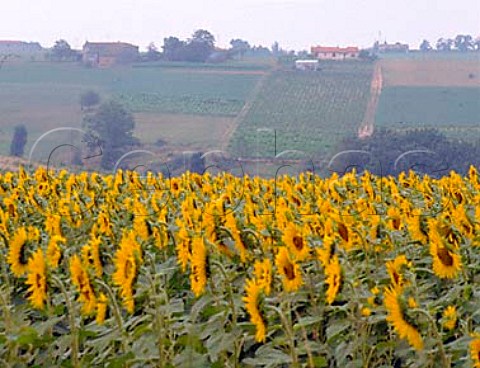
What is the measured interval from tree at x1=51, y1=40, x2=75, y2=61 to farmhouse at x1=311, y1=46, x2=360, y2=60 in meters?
3.00

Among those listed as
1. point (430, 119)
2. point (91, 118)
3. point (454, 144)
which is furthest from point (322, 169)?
point (430, 119)

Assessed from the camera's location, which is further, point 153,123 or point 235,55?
point 235,55

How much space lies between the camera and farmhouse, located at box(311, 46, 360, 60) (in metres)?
10.8

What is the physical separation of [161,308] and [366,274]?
65 centimetres

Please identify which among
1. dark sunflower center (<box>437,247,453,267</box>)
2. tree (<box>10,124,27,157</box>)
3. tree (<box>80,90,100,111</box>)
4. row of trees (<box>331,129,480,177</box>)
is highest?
dark sunflower center (<box>437,247,453,267</box>)

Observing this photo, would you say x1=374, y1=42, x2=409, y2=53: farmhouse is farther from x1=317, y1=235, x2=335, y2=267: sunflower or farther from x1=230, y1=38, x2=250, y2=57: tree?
x1=317, y1=235, x2=335, y2=267: sunflower

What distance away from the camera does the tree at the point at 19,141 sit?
7723 mm

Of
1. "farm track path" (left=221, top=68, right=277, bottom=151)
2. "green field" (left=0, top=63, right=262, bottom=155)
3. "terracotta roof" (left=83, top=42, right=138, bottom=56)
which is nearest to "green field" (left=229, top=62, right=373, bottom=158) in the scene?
"farm track path" (left=221, top=68, right=277, bottom=151)

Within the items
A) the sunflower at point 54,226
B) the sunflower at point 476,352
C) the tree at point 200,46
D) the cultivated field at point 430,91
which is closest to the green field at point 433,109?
the cultivated field at point 430,91

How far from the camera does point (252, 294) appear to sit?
1.94 metres

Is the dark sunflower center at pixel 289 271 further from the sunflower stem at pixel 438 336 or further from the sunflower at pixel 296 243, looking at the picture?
the sunflower stem at pixel 438 336

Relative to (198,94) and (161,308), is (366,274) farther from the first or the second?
(198,94)

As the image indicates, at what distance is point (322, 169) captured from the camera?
623 cm

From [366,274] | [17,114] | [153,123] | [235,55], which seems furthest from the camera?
[235,55]
